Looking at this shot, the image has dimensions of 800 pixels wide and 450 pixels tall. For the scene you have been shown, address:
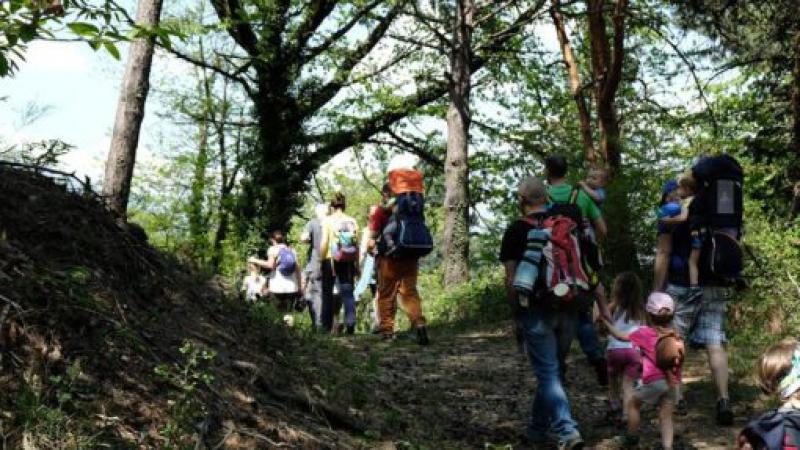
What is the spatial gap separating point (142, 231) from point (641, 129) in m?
22.3

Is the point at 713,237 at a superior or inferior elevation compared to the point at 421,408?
superior

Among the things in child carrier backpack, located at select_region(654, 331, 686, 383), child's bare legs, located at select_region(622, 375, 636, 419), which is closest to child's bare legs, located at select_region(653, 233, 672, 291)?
child's bare legs, located at select_region(622, 375, 636, 419)

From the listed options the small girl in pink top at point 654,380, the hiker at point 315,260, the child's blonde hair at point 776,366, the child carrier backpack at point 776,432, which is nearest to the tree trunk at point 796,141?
the hiker at point 315,260

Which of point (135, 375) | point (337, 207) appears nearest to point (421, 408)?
point (135, 375)

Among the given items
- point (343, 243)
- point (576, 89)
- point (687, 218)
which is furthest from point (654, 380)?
point (576, 89)

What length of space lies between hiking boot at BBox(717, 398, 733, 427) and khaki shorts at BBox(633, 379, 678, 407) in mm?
894

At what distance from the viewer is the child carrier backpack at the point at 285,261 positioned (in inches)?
518

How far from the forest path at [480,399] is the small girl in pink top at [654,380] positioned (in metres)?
0.34

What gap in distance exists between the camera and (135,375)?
16.5 ft

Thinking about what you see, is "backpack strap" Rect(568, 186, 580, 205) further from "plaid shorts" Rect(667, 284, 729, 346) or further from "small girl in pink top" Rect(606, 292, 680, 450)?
"small girl in pink top" Rect(606, 292, 680, 450)

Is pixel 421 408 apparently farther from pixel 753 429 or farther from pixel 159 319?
pixel 753 429

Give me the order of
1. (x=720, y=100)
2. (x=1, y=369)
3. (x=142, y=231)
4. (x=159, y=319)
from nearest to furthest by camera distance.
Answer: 1. (x=1, y=369)
2. (x=159, y=319)
3. (x=142, y=231)
4. (x=720, y=100)

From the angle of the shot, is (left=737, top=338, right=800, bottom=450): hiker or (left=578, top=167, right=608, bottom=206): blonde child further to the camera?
(left=578, top=167, right=608, bottom=206): blonde child

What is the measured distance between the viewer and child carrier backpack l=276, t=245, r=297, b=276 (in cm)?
1315
